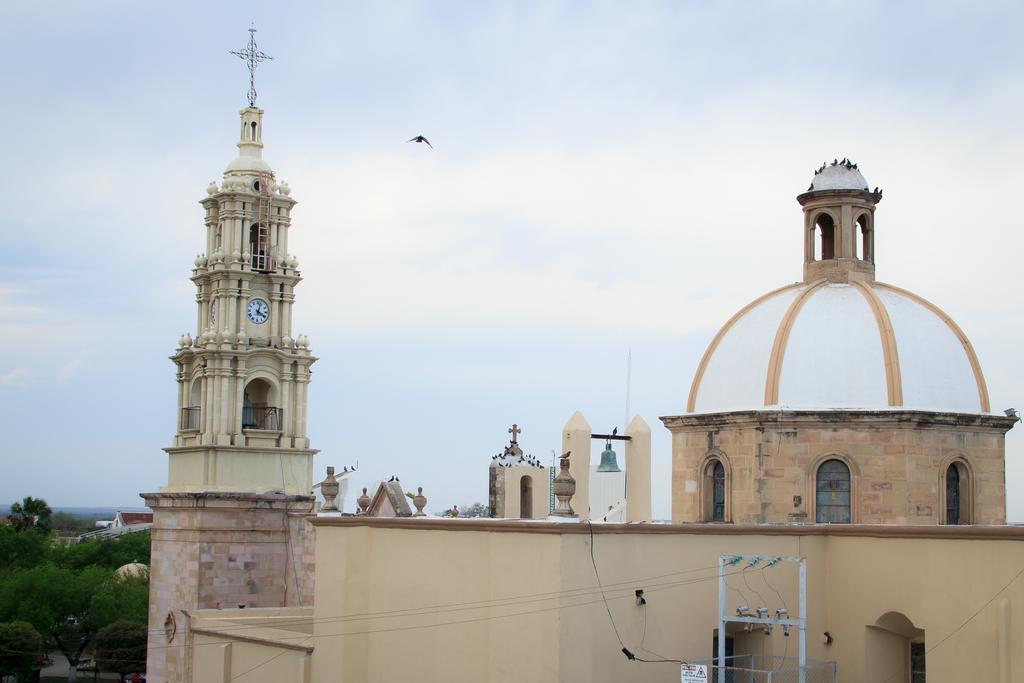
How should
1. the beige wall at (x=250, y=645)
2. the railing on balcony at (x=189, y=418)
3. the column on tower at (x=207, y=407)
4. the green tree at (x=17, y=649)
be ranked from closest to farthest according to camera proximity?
the beige wall at (x=250, y=645)
the column on tower at (x=207, y=407)
the railing on balcony at (x=189, y=418)
the green tree at (x=17, y=649)

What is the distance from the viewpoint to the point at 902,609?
20500mm

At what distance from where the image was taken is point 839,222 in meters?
25.9

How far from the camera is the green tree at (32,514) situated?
72.9 meters

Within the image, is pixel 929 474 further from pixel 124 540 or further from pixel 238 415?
pixel 124 540

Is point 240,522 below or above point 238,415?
below

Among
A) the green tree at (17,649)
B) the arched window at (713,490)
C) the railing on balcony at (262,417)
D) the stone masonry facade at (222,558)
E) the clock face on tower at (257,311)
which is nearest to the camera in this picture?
the arched window at (713,490)

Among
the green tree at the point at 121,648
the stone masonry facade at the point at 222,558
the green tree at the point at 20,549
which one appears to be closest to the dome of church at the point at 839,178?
the stone masonry facade at the point at 222,558

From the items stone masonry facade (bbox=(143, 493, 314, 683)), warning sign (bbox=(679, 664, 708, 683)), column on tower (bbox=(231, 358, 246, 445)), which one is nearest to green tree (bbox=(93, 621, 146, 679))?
stone masonry facade (bbox=(143, 493, 314, 683))

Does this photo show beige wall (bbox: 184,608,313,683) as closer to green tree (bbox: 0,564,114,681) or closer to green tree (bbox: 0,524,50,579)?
green tree (bbox: 0,564,114,681)

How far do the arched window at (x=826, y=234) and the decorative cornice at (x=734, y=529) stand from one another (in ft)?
20.0

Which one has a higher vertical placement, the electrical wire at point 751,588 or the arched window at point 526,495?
the arched window at point 526,495

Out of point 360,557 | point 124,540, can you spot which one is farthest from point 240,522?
point 124,540

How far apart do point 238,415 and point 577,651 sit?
19335 mm

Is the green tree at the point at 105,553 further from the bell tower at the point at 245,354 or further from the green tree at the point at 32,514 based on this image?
the bell tower at the point at 245,354
